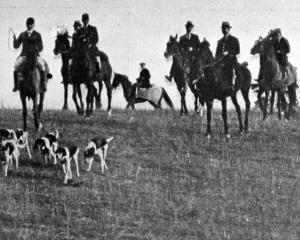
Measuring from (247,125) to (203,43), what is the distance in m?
2.69

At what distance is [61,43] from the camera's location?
27.3m

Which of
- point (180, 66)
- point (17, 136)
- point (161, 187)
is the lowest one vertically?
point (161, 187)

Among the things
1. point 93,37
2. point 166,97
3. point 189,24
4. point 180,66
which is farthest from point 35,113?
point 166,97

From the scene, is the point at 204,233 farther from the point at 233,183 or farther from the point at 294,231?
the point at 233,183

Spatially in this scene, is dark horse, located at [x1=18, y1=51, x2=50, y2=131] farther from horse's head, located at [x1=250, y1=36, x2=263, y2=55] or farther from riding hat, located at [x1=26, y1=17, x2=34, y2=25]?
horse's head, located at [x1=250, y1=36, x2=263, y2=55]

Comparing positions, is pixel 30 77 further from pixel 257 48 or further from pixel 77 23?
pixel 257 48

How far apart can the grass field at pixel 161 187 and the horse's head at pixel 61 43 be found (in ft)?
7.02

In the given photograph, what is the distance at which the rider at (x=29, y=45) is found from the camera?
22656mm

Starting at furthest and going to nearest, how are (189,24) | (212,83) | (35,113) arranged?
1. (189,24)
2. (212,83)
3. (35,113)

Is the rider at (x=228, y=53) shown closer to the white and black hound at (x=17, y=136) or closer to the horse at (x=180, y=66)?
the horse at (x=180, y=66)

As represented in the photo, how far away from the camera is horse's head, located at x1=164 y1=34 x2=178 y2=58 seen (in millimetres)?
27812

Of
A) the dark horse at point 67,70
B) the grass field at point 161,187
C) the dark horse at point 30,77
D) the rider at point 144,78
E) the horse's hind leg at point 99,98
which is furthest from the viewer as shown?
the rider at point 144,78

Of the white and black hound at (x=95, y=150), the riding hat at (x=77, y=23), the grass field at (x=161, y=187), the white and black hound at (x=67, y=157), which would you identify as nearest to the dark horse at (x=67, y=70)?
the riding hat at (x=77, y=23)

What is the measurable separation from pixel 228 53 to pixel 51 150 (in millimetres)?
6832
